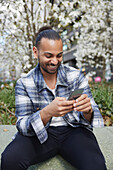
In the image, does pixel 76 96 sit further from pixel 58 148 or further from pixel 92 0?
pixel 92 0

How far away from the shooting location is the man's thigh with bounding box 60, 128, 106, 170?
3.84ft

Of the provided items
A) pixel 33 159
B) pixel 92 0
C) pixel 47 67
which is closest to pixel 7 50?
pixel 92 0

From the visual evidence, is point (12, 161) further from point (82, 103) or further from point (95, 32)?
point (95, 32)

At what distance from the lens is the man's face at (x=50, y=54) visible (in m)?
1.45

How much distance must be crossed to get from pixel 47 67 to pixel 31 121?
49cm

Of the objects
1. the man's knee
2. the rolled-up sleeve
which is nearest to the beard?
the rolled-up sleeve

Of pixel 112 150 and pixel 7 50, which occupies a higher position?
pixel 7 50

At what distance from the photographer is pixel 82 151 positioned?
128 centimetres

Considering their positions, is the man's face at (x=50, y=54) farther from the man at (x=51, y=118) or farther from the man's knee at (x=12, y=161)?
the man's knee at (x=12, y=161)

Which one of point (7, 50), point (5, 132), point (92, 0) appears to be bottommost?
point (5, 132)

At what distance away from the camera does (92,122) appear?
1.46m

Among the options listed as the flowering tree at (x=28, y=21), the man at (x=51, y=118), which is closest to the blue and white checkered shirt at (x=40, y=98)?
the man at (x=51, y=118)

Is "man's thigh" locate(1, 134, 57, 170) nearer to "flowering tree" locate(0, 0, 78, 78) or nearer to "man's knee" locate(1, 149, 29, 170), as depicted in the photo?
Answer: "man's knee" locate(1, 149, 29, 170)

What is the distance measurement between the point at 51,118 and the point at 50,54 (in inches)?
21.4
